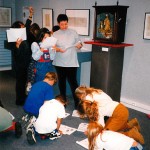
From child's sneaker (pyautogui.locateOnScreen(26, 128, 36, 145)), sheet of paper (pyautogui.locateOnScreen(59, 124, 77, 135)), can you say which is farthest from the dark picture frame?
child's sneaker (pyautogui.locateOnScreen(26, 128, 36, 145))

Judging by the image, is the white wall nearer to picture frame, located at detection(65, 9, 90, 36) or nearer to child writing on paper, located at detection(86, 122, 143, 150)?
picture frame, located at detection(65, 9, 90, 36)

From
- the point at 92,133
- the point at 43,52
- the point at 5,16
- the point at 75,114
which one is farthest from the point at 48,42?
the point at 5,16

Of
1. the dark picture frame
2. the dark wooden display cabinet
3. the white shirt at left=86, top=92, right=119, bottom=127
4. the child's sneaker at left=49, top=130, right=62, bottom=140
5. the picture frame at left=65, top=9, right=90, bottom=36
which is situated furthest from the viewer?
the picture frame at left=65, top=9, right=90, bottom=36

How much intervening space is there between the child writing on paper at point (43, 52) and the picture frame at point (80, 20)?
1.09 metres

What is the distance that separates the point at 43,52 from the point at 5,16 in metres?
3.19

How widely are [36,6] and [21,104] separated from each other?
8.78 ft

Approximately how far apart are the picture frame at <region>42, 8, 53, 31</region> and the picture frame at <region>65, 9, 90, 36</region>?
0.55 meters

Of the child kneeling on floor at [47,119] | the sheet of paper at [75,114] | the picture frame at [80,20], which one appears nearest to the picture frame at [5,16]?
the picture frame at [80,20]

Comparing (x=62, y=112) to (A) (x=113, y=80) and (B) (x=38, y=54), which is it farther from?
(A) (x=113, y=80)

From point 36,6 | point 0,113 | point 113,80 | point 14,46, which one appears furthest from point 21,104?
point 36,6

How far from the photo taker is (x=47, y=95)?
2842 mm

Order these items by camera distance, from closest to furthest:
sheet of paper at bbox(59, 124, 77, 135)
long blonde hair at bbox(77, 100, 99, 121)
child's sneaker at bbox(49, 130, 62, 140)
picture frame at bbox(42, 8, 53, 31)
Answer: long blonde hair at bbox(77, 100, 99, 121), child's sneaker at bbox(49, 130, 62, 140), sheet of paper at bbox(59, 124, 77, 135), picture frame at bbox(42, 8, 53, 31)

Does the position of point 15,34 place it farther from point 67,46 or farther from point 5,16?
point 5,16

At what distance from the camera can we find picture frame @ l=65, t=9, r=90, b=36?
423cm
